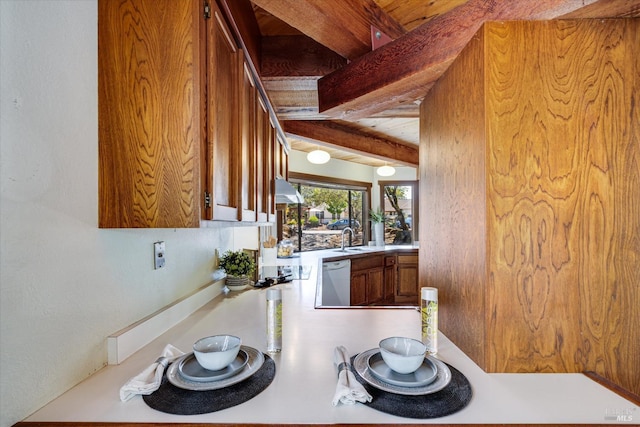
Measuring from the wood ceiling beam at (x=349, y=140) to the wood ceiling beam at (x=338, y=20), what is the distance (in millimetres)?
1450

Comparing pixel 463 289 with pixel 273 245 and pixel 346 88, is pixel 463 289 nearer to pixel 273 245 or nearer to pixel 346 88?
pixel 346 88

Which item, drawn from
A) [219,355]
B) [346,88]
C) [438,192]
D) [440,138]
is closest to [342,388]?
[219,355]

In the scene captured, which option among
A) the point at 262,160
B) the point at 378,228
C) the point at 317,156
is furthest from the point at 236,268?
the point at 378,228

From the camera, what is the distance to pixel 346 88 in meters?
1.62

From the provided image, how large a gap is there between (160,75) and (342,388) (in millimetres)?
1083

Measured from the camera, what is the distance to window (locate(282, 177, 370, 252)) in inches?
174

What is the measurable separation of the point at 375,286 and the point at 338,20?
3.51 metres

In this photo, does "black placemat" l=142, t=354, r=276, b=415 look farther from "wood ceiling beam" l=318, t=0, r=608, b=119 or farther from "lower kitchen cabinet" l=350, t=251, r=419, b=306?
"lower kitchen cabinet" l=350, t=251, r=419, b=306

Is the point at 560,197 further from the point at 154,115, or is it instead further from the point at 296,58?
the point at 296,58

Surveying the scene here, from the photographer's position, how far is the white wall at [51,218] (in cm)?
72

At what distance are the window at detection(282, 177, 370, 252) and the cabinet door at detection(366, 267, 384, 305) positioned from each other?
0.90 metres

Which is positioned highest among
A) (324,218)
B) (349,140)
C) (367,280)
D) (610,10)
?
(349,140)

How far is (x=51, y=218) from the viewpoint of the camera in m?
0.83

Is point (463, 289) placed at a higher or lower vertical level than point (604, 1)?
lower
